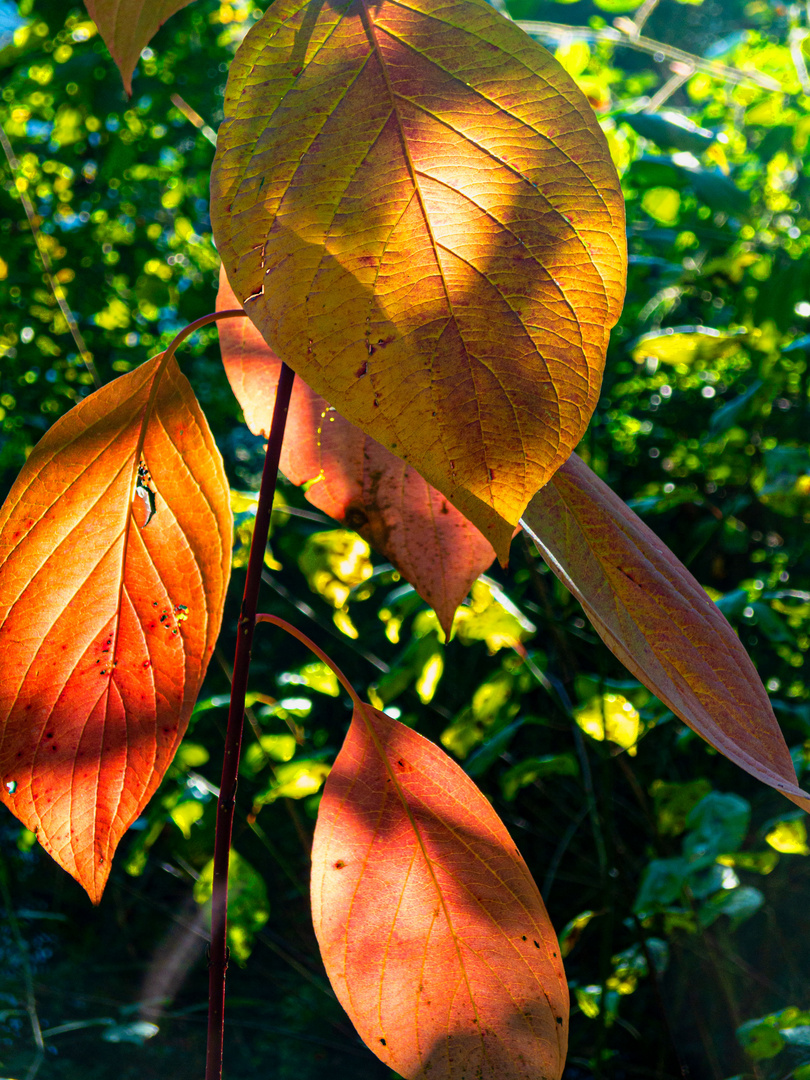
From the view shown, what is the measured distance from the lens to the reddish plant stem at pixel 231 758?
0.87ft

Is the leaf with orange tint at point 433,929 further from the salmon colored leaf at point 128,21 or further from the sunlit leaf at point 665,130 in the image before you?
the sunlit leaf at point 665,130

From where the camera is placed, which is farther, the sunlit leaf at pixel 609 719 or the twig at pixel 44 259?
the twig at pixel 44 259

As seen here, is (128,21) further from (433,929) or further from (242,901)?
(242,901)

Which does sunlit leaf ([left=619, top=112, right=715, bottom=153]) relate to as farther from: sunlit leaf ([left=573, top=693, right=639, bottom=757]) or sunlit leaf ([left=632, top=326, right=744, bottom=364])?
sunlit leaf ([left=573, top=693, right=639, bottom=757])

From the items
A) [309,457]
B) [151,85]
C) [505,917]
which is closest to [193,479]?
[309,457]

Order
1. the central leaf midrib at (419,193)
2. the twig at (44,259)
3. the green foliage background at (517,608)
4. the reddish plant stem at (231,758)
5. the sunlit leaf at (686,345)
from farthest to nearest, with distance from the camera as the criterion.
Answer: the twig at (44,259)
the green foliage background at (517,608)
the sunlit leaf at (686,345)
the reddish plant stem at (231,758)
the central leaf midrib at (419,193)

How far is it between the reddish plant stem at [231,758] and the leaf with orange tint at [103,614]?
0.02 meters

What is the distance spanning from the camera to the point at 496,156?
0.61 feet

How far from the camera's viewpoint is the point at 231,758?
10.8 inches

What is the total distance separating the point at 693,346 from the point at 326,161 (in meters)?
0.75

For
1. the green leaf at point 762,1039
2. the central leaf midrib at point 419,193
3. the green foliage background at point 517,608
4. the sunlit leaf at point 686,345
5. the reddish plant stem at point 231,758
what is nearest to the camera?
the central leaf midrib at point 419,193

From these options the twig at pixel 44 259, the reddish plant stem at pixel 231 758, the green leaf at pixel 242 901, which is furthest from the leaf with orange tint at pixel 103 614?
the twig at pixel 44 259

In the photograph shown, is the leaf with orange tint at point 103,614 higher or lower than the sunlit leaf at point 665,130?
lower

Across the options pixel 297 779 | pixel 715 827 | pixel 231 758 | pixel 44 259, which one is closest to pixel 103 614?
pixel 231 758
